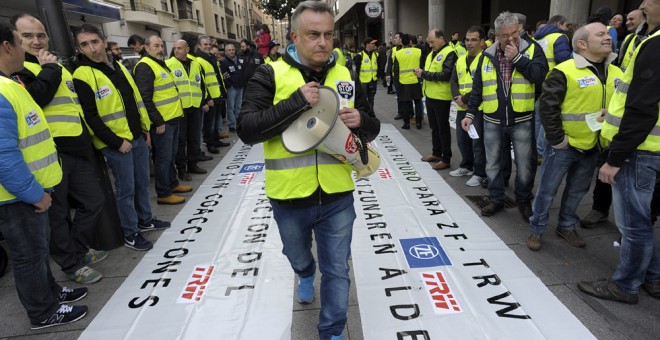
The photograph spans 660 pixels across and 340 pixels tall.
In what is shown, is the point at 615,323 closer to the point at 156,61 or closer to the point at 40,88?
the point at 40,88

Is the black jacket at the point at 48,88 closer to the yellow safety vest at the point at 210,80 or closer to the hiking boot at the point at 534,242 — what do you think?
the hiking boot at the point at 534,242

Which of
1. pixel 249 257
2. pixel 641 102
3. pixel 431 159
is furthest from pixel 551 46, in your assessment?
pixel 249 257

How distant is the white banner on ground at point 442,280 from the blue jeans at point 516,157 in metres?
0.42

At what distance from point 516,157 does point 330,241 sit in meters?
2.65

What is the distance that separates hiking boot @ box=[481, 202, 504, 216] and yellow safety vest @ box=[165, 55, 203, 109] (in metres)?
4.17

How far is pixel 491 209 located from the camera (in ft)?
13.6

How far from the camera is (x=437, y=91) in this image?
586 cm

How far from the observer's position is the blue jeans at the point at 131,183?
11.9 feet

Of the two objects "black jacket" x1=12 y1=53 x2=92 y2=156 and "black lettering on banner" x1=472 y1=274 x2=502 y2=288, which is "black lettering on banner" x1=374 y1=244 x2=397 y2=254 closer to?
"black lettering on banner" x1=472 y1=274 x2=502 y2=288

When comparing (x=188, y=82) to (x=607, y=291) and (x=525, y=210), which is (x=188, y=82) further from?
(x=607, y=291)

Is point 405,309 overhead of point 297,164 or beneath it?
beneath

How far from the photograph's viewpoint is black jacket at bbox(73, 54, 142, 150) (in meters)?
3.33

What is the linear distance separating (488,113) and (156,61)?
3826 millimetres

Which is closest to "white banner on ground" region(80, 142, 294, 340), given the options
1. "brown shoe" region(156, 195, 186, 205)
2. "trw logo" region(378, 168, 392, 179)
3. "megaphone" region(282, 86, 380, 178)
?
"brown shoe" region(156, 195, 186, 205)
